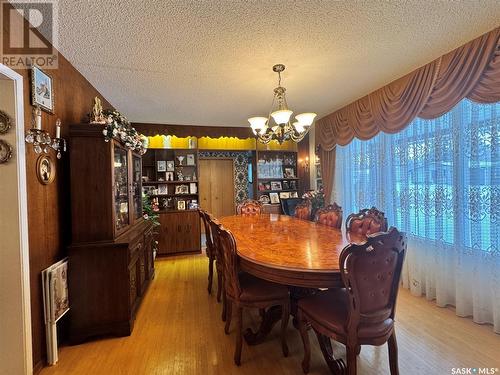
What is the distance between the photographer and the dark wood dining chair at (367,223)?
2.23m

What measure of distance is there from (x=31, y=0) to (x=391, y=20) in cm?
247

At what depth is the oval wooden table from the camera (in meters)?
1.48

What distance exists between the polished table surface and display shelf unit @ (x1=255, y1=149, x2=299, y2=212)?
2545 millimetres

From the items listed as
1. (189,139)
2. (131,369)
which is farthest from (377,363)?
(189,139)

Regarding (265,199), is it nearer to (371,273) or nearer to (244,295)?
(244,295)

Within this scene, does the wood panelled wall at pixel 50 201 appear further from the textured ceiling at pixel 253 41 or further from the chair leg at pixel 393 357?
the chair leg at pixel 393 357

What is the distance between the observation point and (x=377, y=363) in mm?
1775

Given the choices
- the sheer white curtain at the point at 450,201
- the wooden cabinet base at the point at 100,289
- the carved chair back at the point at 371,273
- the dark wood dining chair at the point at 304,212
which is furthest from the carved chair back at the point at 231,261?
the sheer white curtain at the point at 450,201

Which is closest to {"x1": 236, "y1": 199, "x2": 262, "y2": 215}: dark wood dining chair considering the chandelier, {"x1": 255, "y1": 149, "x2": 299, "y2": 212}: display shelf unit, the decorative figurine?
{"x1": 255, "y1": 149, "x2": 299, "y2": 212}: display shelf unit

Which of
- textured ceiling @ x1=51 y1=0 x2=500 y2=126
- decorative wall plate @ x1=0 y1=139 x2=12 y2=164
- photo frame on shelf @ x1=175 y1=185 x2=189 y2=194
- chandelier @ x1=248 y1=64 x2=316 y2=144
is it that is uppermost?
textured ceiling @ x1=51 y1=0 x2=500 y2=126

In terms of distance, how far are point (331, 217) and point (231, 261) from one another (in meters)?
1.56

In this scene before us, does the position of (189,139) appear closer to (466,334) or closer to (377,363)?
(377,363)

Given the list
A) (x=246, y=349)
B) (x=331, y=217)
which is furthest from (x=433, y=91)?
(x=246, y=349)

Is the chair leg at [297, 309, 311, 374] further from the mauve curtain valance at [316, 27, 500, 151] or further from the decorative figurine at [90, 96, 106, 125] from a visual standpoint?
the decorative figurine at [90, 96, 106, 125]
